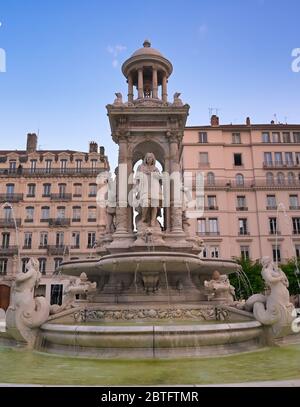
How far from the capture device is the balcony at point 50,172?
48.4m

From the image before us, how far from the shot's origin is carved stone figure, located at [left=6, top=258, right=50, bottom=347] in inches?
310

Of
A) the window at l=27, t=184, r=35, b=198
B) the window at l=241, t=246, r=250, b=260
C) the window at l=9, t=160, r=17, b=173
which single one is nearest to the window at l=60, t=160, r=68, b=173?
the window at l=27, t=184, r=35, b=198

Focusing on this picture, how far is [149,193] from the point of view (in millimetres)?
12742

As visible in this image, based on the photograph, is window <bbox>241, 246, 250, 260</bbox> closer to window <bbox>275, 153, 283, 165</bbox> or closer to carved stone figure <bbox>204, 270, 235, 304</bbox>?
window <bbox>275, 153, 283, 165</bbox>

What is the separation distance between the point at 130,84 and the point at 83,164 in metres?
33.7

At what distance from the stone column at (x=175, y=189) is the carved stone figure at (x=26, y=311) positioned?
20.1ft

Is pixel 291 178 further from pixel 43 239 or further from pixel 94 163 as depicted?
pixel 43 239

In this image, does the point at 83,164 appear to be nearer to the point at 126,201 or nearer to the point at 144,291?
the point at 126,201

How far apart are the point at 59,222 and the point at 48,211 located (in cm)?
230

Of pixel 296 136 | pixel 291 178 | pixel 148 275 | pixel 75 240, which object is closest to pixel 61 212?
pixel 75 240

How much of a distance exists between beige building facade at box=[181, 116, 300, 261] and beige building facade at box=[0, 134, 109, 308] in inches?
523

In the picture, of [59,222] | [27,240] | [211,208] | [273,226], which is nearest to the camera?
[273,226]

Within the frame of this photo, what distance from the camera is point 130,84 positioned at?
54.1ft
